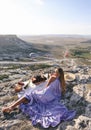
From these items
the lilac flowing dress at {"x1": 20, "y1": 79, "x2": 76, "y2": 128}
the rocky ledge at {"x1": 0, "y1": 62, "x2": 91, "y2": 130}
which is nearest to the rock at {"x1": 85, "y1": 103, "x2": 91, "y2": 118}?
the rocky ledge at {"x1": 0, "y1": 62, "x2": 91, "y2": 130}

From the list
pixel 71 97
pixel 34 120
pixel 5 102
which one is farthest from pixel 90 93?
pixel 5 102

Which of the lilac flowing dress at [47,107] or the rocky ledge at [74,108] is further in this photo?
the lilac flowing dress at [47,107]

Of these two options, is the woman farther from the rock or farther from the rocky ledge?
the rock

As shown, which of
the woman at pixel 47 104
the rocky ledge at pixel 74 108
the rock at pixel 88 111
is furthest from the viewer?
the woman at pixel 47 104

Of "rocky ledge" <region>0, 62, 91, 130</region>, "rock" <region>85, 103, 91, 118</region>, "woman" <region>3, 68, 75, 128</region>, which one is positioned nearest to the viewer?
"rocky ledge" <region>0, 62, 91, 130</region>

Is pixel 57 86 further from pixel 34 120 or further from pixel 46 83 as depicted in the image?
pixel 34 120

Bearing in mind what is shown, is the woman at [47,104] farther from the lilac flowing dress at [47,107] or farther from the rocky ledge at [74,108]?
the rocky ledge at [74,108]

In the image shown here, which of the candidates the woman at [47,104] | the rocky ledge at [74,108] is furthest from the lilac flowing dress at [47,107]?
the rocky ledge at [74,108]
